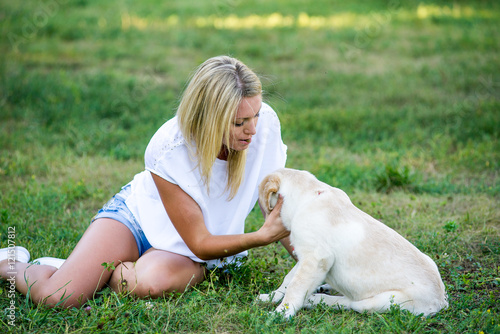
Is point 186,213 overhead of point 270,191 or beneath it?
beneath

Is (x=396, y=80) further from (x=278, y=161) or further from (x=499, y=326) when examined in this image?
(x=499, y=326)

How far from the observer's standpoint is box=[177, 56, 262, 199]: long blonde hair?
10.1ft

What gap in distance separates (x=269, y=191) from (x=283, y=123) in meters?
3.82

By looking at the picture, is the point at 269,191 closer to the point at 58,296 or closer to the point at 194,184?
the point at 194,184

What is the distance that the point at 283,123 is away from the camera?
22.4 ft

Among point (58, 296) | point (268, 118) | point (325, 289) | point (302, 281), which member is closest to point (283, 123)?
point (268, 118)

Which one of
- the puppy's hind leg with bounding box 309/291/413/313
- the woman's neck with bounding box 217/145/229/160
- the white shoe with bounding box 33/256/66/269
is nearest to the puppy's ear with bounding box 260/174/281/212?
the woman's neck with bounding box 217/145/229/160

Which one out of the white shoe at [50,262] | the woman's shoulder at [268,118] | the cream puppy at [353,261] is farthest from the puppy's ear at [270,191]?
the white shoe at [50,262]

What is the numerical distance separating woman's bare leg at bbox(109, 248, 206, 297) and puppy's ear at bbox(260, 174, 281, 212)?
656mm

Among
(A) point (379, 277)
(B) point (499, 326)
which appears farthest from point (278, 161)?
(B) point (499, 326)

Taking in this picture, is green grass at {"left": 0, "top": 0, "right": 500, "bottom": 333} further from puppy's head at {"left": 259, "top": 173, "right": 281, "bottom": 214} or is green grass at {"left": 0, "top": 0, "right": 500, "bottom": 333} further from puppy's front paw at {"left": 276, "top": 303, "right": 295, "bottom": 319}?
puppy's head at {"left": 259, "top": 173, "right": 281, "bottom": 214}

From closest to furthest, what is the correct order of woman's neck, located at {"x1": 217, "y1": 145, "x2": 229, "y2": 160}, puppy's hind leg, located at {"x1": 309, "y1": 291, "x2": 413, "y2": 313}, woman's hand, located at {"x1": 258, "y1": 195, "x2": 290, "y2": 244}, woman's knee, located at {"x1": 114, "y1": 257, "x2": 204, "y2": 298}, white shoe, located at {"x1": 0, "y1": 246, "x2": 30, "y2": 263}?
puppy's hind leg, located at {"x1": 309, "y1": 291, "x2": 413, "y2": 313} < woman's hand, located at {"x1": 258, "y1": 195, "x2": 290, "y2": 244} < woman's knee, located at {"x1": 114, "y1": 257, "x2": 204, "y2": 298} < woman's neck, located at {"x1": 217, "y1": 145, "x2": 229, "y2": 160} < white shoe, located at {"x1": 0, "y1": 246, "x2": 30, "y2": 263}

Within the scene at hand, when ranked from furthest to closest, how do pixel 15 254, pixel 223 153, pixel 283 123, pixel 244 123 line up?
pixel 283 123
pixel 15 254
pixel 223 153
pixel 244 123

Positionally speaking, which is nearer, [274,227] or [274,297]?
[274,227]
